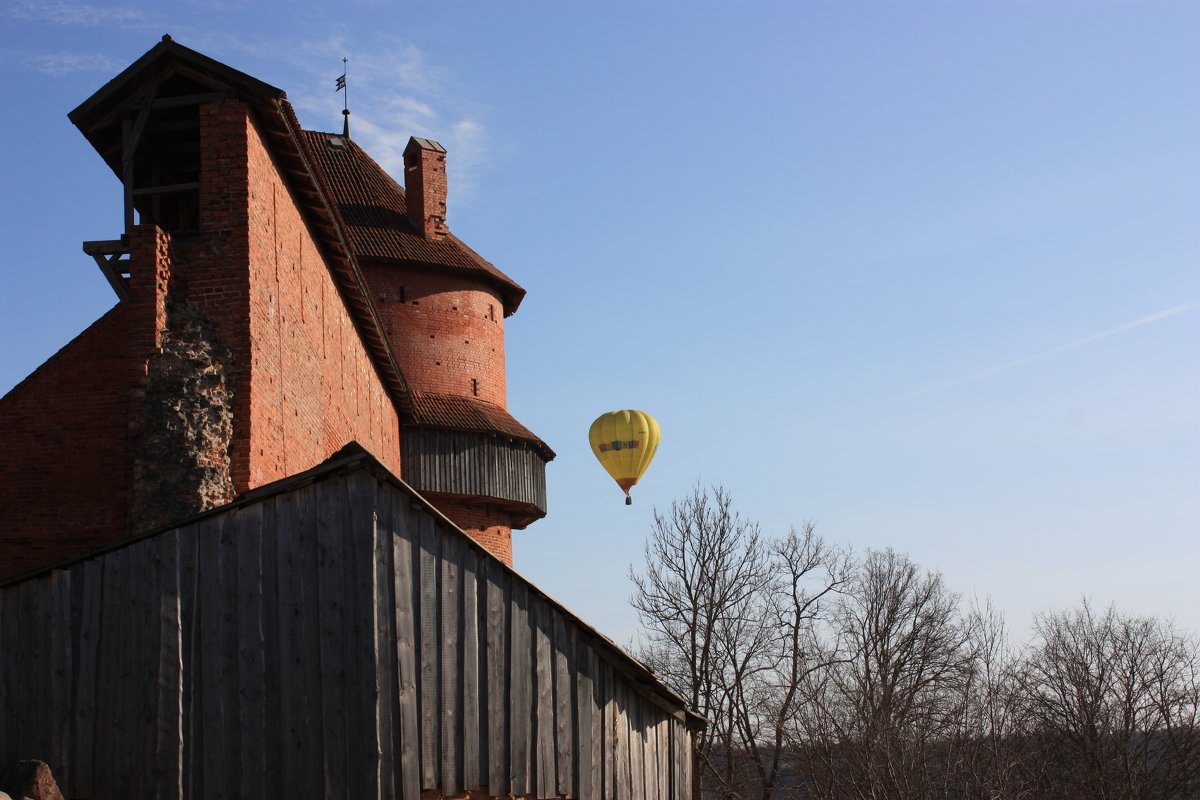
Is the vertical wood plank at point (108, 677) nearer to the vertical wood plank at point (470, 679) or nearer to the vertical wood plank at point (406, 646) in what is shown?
the vertical wood plank at point (406, 646)

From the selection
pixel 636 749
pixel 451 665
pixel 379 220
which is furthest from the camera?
pixel 379 220

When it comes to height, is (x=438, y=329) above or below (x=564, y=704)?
above

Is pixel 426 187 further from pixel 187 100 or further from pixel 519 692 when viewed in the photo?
pixel 519 692

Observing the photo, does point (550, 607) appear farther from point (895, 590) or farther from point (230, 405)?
point (895, 590)

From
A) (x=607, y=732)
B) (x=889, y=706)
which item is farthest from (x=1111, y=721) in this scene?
(x=607, y=732)

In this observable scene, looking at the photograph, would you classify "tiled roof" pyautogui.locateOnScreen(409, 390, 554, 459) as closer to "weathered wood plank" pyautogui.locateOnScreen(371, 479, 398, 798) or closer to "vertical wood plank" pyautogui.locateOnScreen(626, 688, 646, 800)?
"vertical wood plank" pyautogui.locateOnScreen(626, 688, 646, 800)

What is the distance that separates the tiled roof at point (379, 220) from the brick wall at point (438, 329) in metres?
0.34

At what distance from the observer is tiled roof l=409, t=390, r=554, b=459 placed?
2433 centimetres

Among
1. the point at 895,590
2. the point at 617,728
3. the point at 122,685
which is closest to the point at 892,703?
the point at 895,590

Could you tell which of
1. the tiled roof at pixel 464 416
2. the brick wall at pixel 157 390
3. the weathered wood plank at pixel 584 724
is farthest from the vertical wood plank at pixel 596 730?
the tiled roof at pixel 464 416

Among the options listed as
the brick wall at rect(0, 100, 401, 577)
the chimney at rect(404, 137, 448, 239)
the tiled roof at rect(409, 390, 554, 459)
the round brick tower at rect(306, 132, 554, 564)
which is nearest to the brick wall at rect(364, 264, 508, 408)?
the round brick tower at rect(306, 132, 554, 564)

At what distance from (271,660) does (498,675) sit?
70.4 inches

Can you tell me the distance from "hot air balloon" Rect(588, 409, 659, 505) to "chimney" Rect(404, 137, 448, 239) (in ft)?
18.1

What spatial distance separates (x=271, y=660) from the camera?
9.49 meters
